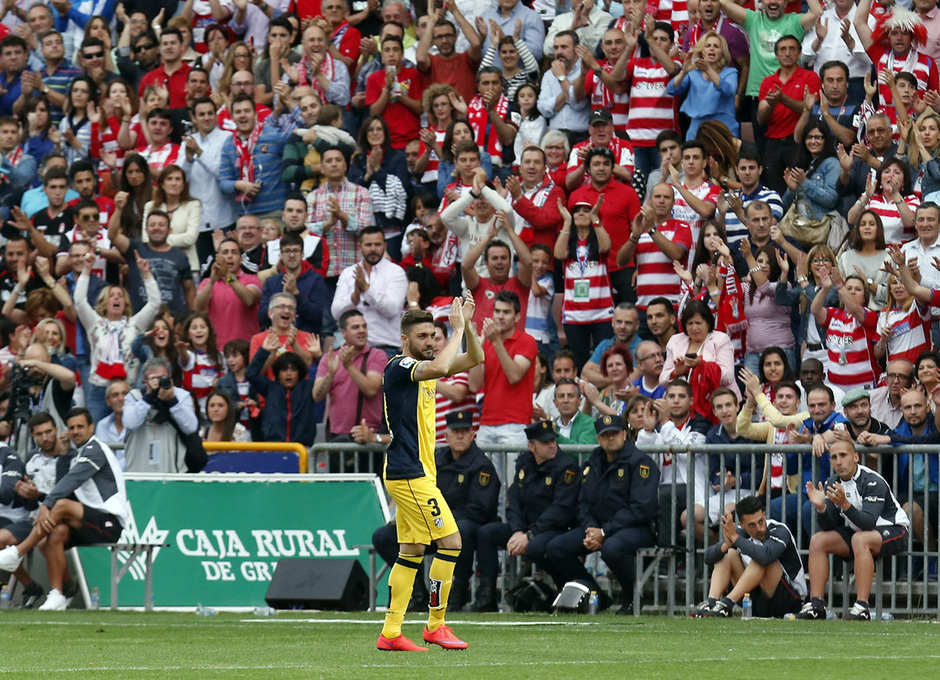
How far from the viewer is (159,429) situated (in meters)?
17.4

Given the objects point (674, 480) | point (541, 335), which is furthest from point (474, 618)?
point (541, 335)

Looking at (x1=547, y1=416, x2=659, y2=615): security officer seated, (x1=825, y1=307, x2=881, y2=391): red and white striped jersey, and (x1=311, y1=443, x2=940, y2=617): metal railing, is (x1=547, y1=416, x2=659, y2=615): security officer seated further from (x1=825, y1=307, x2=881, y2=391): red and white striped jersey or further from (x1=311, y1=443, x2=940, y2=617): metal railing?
(x1=825, y1=307, x2=881, y2=391): red and white striped jersey

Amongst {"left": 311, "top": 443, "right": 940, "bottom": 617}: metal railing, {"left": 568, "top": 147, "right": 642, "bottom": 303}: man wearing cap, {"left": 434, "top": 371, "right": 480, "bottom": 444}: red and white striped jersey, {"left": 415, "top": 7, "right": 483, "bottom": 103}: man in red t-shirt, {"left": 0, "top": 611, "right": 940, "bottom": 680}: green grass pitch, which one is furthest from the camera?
{"left": 415, "top": 7, "right": 483, "bottom": 103}: man in red t-shirt

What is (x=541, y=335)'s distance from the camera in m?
18.5

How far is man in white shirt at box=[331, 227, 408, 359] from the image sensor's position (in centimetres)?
1867

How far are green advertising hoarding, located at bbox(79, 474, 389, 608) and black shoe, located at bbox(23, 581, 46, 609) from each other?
47 cm

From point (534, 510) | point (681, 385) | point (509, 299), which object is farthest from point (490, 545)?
point (509, 299)

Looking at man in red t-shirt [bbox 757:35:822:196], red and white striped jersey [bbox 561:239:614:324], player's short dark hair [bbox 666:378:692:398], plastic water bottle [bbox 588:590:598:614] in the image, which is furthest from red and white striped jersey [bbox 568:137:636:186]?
plastic water bottle [bbox 588:590:598:614]

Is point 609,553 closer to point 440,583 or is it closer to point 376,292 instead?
point 440,583

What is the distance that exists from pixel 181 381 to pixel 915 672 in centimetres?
1129

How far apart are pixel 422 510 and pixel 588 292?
7073 millimetres

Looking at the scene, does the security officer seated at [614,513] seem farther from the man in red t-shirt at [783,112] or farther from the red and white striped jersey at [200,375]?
the red and white striped jersey at [200,375]

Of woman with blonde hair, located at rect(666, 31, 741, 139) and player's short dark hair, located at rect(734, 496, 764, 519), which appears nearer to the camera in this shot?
player's short dark hair, located at rect(734, 496, 764, 519)

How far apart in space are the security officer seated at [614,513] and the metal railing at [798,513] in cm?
25
